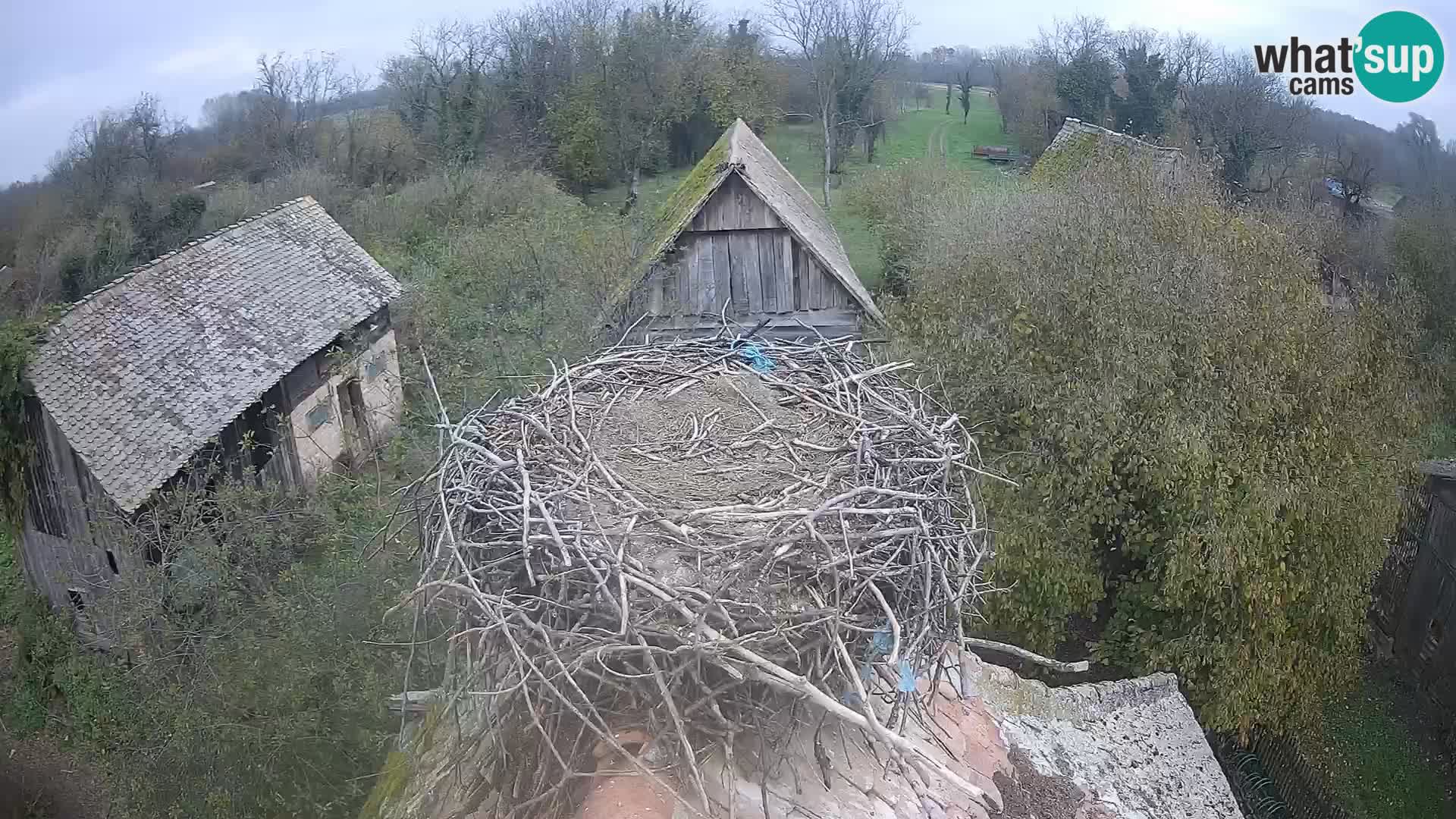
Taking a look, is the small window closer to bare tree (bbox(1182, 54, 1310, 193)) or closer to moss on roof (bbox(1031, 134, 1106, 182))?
moss on roof (bbox(1031, 134, 1106, 182))

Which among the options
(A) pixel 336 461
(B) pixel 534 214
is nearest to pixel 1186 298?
(A) pixel 336 461

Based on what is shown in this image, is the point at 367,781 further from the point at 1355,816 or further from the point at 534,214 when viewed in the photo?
the point at 534,214

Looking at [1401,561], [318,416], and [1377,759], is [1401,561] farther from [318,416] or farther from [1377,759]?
[318,416]

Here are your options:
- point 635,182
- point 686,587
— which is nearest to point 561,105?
point 635,182

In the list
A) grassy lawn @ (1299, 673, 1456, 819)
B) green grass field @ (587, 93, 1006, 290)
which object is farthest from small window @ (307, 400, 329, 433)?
grassy lawn @ (1299, 673, 1456, 819)

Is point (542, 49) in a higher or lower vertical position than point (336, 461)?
higher

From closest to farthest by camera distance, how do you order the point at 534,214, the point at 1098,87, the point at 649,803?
the point at 649,803 < the point at 534,214 < the point at 1098,87
